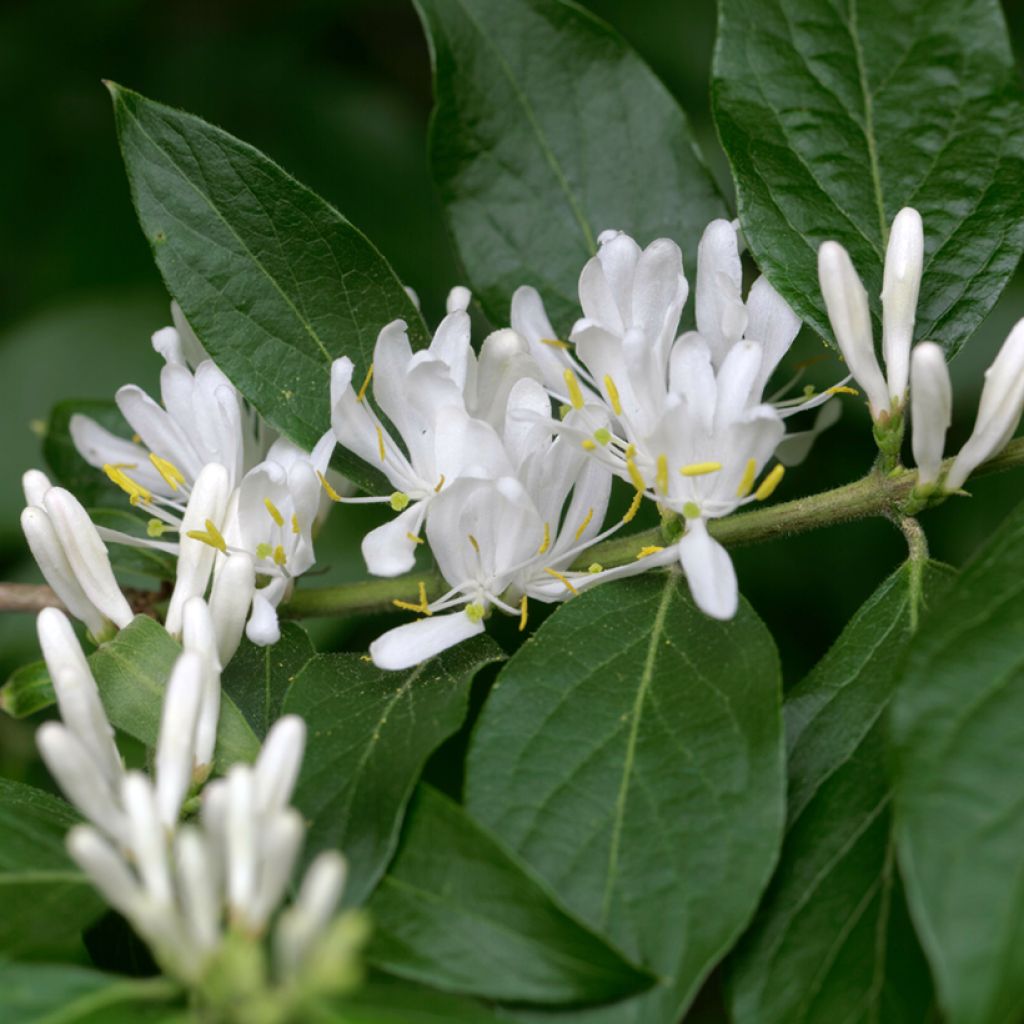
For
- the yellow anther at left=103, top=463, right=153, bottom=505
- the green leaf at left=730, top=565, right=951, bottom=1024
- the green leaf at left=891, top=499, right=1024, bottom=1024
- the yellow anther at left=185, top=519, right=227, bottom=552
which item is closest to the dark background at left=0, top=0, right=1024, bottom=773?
the yellow anther at left=103, top=463, right=153, bottom=505

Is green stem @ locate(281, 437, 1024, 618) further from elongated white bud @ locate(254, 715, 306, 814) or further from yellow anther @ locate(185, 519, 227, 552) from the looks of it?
elongated white bud @ locate(254, 715, 306, 814)

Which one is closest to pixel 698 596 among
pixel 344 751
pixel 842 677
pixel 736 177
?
pixel 842 677

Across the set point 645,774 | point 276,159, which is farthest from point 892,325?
point 276,159

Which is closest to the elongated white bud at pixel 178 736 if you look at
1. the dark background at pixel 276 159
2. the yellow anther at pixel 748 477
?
the yellow anther at pixel 748 477

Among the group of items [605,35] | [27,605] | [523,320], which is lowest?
[27,605]

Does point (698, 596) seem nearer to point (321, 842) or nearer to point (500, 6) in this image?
point (321, 842)

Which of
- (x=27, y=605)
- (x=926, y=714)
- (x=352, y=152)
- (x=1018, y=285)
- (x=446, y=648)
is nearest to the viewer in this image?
(x=926, y=714)
